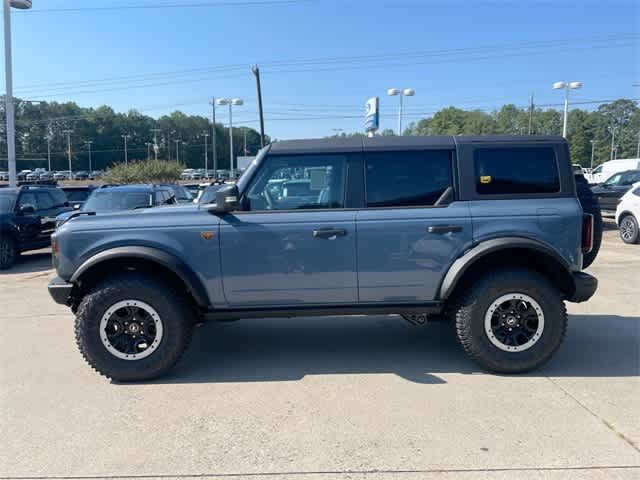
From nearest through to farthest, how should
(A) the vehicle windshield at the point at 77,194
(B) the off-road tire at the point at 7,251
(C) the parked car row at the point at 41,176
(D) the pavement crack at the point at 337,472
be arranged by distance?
(D) the pavement crack at the point at 337,472
(B) the off-road tire at the point at 7,251
(A) the vehicle windshield at the point at 77,194
(C) the parked car row at the point at 41,176

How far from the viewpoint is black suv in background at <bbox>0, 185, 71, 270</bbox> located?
1024cm

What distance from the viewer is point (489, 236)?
165 inches

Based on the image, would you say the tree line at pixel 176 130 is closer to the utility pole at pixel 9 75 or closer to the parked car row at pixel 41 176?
the parked car row at pixel 41 176

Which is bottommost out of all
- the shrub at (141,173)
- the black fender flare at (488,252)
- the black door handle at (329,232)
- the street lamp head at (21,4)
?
the black fender flare at (488,252)

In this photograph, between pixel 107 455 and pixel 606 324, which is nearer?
pixel 107 455

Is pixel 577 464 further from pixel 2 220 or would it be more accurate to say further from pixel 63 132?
pixel 63 132

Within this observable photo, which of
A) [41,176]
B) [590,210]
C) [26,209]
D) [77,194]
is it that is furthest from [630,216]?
[41,176]

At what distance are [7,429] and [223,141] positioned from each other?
5570 inches

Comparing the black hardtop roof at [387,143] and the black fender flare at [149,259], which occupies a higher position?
the black hardtop roof at [387,143]

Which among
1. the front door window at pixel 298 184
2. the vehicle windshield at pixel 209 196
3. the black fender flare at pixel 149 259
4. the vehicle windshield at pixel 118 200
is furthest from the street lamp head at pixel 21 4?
the front door window at pixel 298 184

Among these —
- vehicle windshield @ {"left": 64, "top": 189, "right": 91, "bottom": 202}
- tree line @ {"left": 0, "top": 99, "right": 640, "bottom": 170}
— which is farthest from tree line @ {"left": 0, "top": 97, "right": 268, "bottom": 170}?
vehicle windshield @ {"left": 64, "top": 189, "right": 91, "bottom": 202}

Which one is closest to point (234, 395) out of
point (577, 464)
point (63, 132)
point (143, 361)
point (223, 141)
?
point (143, 361)

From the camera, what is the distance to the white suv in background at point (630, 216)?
11.7 meters

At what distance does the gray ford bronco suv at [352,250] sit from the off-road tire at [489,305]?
0.4 inches
